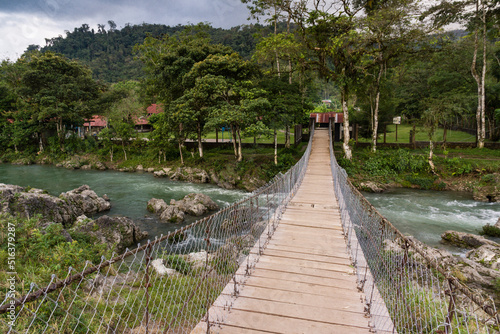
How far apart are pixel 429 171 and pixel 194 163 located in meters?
12.5

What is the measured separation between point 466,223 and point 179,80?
46.3 ft

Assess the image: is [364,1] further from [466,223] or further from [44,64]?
[44,64]

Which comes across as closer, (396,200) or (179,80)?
(396,200)

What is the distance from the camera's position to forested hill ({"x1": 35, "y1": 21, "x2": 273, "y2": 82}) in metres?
45.2

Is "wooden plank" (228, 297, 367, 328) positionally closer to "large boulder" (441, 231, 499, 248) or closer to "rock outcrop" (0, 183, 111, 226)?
"rock outcrop" (0, 183, 111, 226)

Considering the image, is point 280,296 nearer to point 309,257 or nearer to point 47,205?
point 309,257

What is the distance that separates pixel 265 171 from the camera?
14.4m

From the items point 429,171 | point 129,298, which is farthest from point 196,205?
point 429,171

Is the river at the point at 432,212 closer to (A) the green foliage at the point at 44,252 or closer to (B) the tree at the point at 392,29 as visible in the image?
(B) the tree at the point at 392,29

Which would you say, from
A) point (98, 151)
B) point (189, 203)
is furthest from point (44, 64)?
point (189, 203)

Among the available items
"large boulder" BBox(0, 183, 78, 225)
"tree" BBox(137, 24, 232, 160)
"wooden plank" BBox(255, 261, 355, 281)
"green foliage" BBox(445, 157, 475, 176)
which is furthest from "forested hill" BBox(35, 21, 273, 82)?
"wooden plank" BBox(255, 261, 355, 281)

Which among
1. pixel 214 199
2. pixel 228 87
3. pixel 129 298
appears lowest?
pixel 214 199

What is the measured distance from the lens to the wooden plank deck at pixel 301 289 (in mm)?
2602

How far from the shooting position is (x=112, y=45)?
59812 mm
